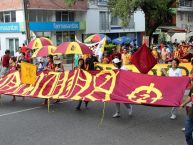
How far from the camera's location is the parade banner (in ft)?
34.4

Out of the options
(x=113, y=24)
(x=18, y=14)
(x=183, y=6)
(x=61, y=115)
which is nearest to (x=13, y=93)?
(x=61, y=115)

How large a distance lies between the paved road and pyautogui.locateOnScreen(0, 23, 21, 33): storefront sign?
81.1 feet

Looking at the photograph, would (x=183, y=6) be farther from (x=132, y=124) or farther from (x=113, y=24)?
(x=132, y=124)

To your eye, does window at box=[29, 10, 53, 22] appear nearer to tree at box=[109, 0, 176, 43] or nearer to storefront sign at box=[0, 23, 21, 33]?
storefront sign at box=[0, 23, 21, 33]

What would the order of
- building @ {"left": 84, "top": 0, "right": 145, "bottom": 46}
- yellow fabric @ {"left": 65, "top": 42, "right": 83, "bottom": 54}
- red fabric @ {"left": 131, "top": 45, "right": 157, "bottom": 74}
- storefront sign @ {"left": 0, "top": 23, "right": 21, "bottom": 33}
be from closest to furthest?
red fabric @ {"left": 131, "top": 45, "right": 157, "bottom": 74} → yellow fabric @ {"left": 65, "top": 42, "right": 83, "bottom": 54} → storefront sign @ {"left": 0, "top": 23, "right": 21, "bottom": 33} → building @ {"left": 84, "top": 0, "right": 145, "bottom": 46}

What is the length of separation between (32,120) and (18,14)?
27.5 meters

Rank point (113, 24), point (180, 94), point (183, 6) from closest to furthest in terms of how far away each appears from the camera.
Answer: point (180, 94) < point (113, 24) < point (183, 6)

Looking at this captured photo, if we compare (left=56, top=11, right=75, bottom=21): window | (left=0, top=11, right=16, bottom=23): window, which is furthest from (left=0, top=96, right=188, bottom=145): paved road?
(left=56, top=11, right=75, bottom=21): window

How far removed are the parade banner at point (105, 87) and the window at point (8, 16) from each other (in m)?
25.3

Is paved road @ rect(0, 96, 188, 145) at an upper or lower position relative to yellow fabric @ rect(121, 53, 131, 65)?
lower

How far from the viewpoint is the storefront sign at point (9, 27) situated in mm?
37716

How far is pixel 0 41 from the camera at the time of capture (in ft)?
131

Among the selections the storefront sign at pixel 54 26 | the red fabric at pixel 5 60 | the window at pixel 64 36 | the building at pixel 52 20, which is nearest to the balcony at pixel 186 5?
the building at pixel 52 20

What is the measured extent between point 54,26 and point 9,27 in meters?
4.14
